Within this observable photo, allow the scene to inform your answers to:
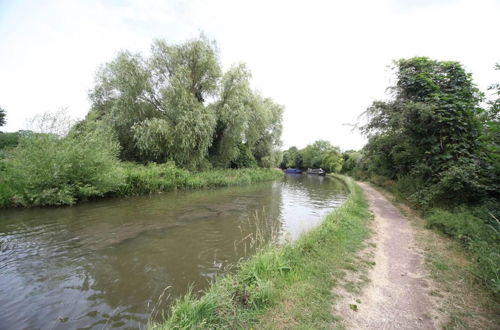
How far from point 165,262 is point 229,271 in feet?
5.57

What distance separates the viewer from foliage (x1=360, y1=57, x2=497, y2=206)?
794 centimetres

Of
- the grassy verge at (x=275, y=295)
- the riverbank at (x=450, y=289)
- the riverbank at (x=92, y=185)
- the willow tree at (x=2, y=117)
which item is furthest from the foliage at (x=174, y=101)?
the willow tree at (x=2, y=117)

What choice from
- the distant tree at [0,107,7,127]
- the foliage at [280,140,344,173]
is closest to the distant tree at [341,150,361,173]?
the foliage at [280,140,344,173]

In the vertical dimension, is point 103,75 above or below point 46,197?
above

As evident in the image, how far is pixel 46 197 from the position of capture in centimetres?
947

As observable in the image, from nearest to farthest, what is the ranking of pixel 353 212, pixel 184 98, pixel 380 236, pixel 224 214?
pixel 380 236 < pixel 353 212 < pixel 224 214 < pixel 184 98

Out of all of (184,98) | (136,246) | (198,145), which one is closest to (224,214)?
(136,246)

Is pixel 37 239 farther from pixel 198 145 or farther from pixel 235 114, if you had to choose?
pixel 235 114

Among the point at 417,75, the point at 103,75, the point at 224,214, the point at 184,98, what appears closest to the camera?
the point at 224,214

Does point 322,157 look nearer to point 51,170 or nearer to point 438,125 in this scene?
point 438,125

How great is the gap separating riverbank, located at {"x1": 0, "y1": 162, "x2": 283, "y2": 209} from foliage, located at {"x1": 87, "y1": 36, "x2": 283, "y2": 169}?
2.00 m

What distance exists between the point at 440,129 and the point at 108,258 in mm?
13503

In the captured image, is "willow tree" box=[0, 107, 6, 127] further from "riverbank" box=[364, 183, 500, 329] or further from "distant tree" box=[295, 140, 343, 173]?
"distant tree" box=[295, 140, 343, 173]

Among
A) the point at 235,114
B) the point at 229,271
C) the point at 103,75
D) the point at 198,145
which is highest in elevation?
the point at 103,75
